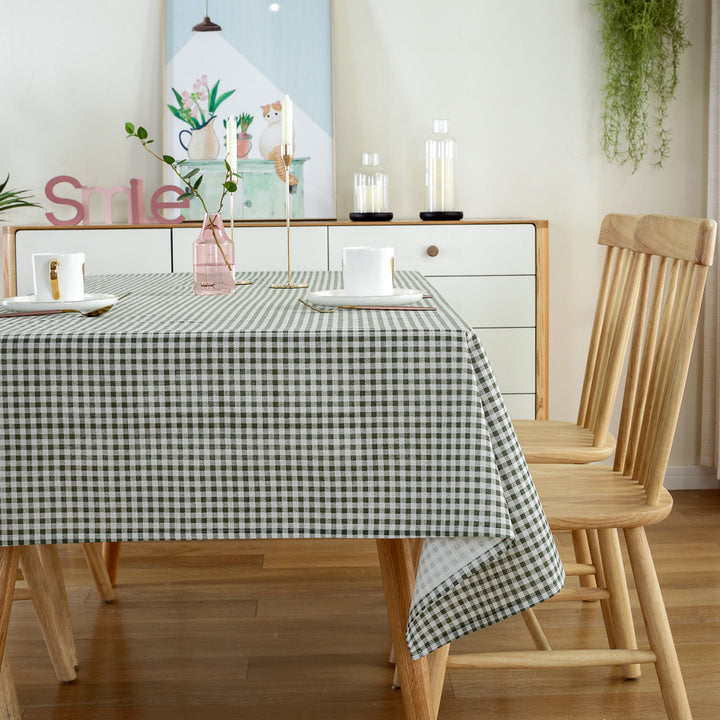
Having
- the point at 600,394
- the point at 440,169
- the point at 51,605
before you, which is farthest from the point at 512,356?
the point at 51,605

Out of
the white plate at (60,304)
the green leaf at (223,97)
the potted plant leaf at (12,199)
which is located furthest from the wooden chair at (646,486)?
the potted plant leaf at (12,199)

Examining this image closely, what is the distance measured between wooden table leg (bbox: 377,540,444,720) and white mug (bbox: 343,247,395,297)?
0.39 m

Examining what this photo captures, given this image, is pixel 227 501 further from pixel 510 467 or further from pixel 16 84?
pixel 16 84

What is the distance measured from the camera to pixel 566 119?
314cm

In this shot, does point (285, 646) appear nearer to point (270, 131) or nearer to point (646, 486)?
point (646, 486)

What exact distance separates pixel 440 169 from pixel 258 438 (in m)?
2.04

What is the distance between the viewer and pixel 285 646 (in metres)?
1.98

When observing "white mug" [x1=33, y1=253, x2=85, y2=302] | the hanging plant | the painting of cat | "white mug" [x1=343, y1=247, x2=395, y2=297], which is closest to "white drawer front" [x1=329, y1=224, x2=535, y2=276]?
the painting of cat

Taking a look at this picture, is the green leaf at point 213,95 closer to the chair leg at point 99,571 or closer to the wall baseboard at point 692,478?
the chair leg at point 99,571

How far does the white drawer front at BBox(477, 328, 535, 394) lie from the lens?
2803mm

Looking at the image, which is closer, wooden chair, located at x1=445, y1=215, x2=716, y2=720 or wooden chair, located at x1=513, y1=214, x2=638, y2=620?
wooden chair, located at x1=445, y1=215, x2=716, y2=720

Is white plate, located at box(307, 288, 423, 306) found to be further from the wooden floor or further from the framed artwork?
the framed artwork

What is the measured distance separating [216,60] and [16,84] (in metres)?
0.68

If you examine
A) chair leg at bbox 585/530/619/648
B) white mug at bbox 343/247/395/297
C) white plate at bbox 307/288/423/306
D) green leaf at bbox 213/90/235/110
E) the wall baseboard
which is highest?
green leaf at bbox 213/90/235/110
